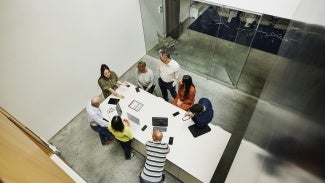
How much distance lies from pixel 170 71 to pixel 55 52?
79.2 inches

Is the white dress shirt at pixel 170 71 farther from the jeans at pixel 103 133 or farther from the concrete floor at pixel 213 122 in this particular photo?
the jeans at pixel 103 133

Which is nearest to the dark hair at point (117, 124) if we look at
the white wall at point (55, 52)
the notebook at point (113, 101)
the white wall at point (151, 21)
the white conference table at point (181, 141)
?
the white conference table at point (181, 141)

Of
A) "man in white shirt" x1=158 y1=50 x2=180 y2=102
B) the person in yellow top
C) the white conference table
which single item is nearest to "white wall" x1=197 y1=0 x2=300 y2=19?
"man in white shirt" x1=158 y1=50 x2=180 y2=102

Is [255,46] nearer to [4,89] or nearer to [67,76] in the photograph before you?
[67,76]

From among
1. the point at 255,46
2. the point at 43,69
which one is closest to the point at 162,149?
the point at 43,69

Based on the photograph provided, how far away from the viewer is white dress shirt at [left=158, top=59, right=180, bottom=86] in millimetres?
3746

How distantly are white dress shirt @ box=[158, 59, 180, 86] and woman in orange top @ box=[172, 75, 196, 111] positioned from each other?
0.29 m

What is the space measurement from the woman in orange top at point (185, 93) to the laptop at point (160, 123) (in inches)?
22.7

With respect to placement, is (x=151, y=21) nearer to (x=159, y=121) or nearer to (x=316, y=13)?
(x=159, y=121)

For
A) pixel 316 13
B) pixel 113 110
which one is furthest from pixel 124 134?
pixel 316 13

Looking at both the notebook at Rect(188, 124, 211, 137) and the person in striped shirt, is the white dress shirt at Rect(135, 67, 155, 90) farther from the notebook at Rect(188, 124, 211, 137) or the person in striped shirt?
the person in striped shirt

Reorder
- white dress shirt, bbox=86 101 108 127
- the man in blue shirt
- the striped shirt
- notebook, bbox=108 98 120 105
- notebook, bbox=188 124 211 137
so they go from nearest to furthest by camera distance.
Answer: the striped shirt
the man in blue shirt
notebook, bbox=188 124 211 137
white dress shirt, bbox=86 101 108 127
notebook, bbox=108 98 120 105

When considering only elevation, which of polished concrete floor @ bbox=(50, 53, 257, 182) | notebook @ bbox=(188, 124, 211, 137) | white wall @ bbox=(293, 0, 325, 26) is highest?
white wall @ bbox=(293, 0, 325, 26)

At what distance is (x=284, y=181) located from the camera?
643 millimetres
